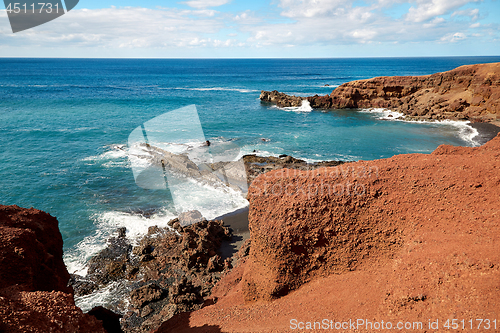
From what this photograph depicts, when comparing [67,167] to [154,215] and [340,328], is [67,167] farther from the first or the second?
[340,328]

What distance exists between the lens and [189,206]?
1948 centimetres

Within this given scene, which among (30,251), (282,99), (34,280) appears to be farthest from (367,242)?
(282,99)

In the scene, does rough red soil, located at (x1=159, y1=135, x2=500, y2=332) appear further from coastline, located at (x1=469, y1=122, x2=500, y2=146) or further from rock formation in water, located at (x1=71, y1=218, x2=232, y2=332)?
coastline, located at (x1=469, y1=122, x2=500, y2=146)

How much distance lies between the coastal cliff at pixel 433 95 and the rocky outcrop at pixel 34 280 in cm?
4887

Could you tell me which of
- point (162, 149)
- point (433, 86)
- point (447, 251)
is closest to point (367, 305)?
point (447, 251)

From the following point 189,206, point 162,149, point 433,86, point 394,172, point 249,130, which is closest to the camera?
point 394,172

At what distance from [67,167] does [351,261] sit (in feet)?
87.6

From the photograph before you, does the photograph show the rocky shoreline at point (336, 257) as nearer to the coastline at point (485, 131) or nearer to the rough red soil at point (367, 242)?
Result: the rough red soil at point (367, 242)

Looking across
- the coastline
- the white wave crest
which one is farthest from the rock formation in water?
Result: the coastline

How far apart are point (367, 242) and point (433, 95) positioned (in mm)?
49157

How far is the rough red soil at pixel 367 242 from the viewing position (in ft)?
19.4

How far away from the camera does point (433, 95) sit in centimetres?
4619

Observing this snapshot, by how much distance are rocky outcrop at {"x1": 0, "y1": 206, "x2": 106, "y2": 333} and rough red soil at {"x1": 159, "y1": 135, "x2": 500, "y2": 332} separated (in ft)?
12.9

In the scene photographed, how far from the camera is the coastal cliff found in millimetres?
39406
